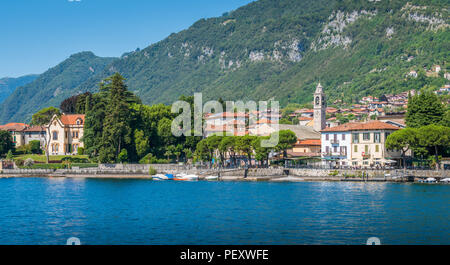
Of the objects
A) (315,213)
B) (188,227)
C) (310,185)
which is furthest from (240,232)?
(310,185)

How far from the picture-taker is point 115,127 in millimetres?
79312

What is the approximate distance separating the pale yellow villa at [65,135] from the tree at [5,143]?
8065mm

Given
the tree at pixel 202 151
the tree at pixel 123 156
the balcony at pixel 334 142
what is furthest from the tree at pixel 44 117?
the balcony at pixel 334 142

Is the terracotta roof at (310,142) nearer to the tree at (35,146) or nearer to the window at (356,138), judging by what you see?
the window at (356,138)

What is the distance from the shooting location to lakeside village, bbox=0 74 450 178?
68562mm

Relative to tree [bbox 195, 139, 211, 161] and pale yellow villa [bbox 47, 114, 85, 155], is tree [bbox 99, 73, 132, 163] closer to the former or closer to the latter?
tree [bbox 195, 139, 211, 161]

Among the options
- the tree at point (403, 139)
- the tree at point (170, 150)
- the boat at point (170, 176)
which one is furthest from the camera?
the tree at point (170, 150)

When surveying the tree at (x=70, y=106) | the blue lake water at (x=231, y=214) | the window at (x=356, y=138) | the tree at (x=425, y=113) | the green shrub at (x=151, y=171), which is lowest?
the blue lake water at (x=231, y=214)

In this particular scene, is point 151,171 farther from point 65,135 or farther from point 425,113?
point 425,113

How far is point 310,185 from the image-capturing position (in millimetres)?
60406

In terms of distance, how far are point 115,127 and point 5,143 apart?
29.7m

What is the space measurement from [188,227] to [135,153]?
169ft

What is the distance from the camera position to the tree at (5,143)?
96.7 metres

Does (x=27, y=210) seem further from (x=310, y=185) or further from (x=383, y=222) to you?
(x=310, y=185)
